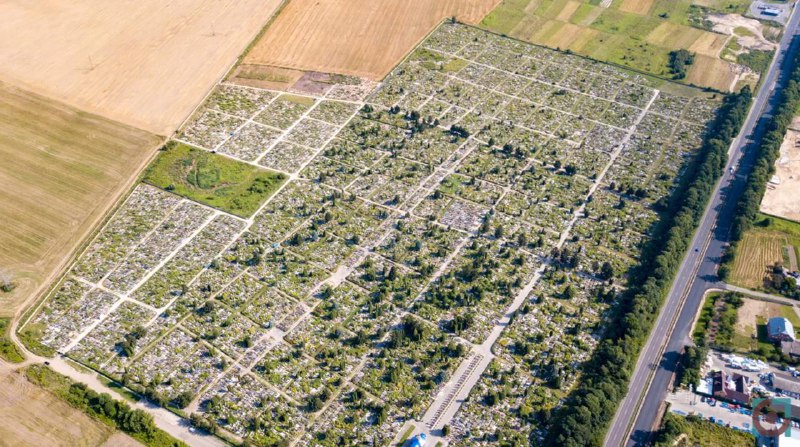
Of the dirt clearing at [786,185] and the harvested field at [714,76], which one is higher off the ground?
the harvested field at [714,76]

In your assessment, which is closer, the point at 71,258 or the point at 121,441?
the point at 121,441

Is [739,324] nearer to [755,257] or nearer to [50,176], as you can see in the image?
[755,257]

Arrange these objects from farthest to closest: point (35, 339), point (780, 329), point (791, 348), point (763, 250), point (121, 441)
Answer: point (763, 250)
point (780, 329)
point (35, 339)
point (791, 348)
point (121, 441)

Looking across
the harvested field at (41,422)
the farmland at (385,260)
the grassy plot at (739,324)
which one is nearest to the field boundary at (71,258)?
the farmland at (385,260)

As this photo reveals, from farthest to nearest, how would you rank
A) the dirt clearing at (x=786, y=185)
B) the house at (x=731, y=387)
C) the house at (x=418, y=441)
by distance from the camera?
the dirt clearing at (x=786, y=185)
the house at (x=731, y=387)
the house at (x=418, y=441)

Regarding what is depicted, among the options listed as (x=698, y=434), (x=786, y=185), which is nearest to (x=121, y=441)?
(x=698, y=434)

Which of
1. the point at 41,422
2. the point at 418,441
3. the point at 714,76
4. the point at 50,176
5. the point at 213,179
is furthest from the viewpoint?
the point at 714,76

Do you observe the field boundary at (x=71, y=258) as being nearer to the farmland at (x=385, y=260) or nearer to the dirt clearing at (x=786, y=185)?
the farmland at (x=385, y=260)

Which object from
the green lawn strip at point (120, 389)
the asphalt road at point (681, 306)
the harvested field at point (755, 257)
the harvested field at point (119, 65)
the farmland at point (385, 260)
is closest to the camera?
the asphalt road at point (681, 306)

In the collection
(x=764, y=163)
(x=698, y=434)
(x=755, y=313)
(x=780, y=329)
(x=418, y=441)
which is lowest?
(x=418, y=441)
